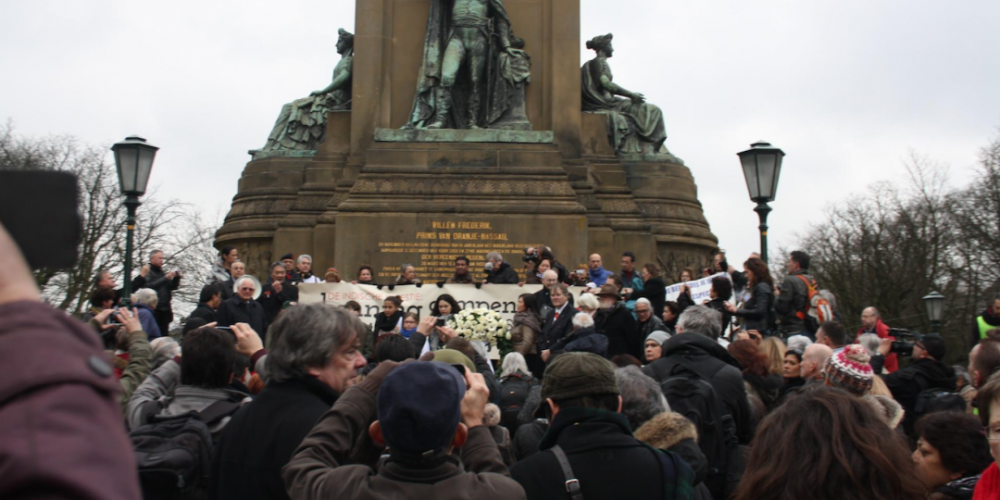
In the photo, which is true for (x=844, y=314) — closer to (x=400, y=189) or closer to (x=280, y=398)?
(x=400, y=189)

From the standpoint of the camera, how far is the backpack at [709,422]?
5.92 m

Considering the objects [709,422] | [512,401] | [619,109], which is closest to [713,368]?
[709,422]

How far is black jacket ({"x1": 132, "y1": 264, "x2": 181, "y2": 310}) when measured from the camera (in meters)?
14.4

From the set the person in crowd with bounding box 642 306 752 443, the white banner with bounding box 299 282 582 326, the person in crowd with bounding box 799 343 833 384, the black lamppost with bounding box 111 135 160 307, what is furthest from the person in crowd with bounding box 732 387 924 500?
the white banner with bounding box 299 282 582 326

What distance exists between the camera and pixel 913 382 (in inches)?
335

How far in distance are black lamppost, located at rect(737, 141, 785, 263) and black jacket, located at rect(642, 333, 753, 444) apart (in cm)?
712

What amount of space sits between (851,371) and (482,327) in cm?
725

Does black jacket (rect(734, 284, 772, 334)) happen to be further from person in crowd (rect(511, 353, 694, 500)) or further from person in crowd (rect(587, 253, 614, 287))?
person in crowd (rect(511, 353, 694, 500))

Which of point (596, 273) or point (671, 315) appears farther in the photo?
point (596, 273)

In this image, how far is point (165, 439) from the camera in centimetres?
491

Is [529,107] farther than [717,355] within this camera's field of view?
Yes

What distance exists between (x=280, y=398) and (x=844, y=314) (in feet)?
135

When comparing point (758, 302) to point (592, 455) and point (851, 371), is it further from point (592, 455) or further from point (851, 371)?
point (592, 455)

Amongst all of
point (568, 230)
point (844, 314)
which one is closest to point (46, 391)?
point (568, 230)
